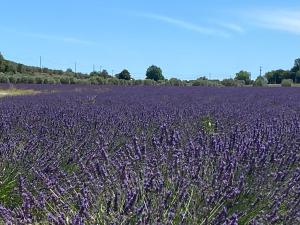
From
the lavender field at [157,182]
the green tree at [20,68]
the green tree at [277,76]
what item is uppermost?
the green tree at [20,68]

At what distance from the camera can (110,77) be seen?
44.2m

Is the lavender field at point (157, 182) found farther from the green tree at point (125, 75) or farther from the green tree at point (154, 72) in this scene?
the green tree at point (154, 72)

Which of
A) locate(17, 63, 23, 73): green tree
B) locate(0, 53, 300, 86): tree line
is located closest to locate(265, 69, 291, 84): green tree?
locate(0, 53, 300, 86): tree line

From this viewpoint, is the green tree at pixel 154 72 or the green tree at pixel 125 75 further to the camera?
the green tree at pixel 154 72

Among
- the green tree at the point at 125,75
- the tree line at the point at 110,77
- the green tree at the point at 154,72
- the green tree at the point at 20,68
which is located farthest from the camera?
the green tree at the point at 154,72

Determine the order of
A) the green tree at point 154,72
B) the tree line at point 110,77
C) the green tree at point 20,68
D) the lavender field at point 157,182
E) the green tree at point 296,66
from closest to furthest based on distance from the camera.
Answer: the lavender field at point 157,182
the tree line at point 110,77
the green tree at point 20,68
the green tree at point 154,72
the green tree at point 296,66

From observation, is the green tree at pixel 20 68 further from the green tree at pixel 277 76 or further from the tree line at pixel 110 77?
the green tree at pixel 277 76

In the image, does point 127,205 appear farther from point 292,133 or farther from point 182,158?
point 292,133

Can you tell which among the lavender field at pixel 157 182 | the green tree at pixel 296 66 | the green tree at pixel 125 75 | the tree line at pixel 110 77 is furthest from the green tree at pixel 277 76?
the lavender field at pixel 157 182

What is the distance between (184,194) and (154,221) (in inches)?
9.8

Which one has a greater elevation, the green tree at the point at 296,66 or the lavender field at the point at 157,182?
the green tree at the point at 296,66

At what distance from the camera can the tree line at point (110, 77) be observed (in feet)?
108

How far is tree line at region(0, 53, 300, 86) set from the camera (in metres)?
32.8

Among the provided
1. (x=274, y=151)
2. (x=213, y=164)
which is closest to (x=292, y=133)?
(x=274, y=151)
